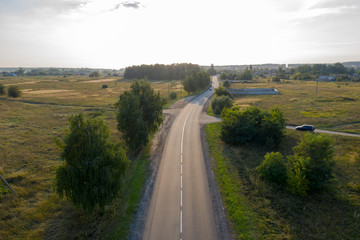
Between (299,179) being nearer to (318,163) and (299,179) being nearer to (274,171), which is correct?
(274,171)

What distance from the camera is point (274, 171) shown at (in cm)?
2527

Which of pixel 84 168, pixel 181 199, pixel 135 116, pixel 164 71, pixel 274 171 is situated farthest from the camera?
pixel 164 71

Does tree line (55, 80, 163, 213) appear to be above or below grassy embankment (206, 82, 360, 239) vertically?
above

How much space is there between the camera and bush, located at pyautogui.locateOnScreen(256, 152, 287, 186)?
25.3 metres

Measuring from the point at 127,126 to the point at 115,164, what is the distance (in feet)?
46.4

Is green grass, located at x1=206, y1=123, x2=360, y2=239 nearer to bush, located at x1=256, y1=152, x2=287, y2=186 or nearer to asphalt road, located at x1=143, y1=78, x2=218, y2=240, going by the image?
bush, located at x1=256, y1=152, x2=287, y2=186

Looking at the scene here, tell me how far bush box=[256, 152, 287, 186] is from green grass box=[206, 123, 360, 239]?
1.04 m

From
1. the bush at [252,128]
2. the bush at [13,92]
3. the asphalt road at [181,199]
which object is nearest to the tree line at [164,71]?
the bush at [13,92]

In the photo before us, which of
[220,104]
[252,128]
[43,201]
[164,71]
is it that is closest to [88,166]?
[43,201]

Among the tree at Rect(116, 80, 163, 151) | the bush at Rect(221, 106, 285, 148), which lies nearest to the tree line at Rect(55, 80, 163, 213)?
the tree at Rect(116, 80, 163, 151)

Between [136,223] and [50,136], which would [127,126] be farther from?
[50,136]

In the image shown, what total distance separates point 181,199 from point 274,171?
1207 cm

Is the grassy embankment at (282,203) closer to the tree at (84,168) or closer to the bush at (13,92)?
the tree at (84,168)

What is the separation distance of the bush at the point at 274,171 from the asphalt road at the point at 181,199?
7523 millimetres
